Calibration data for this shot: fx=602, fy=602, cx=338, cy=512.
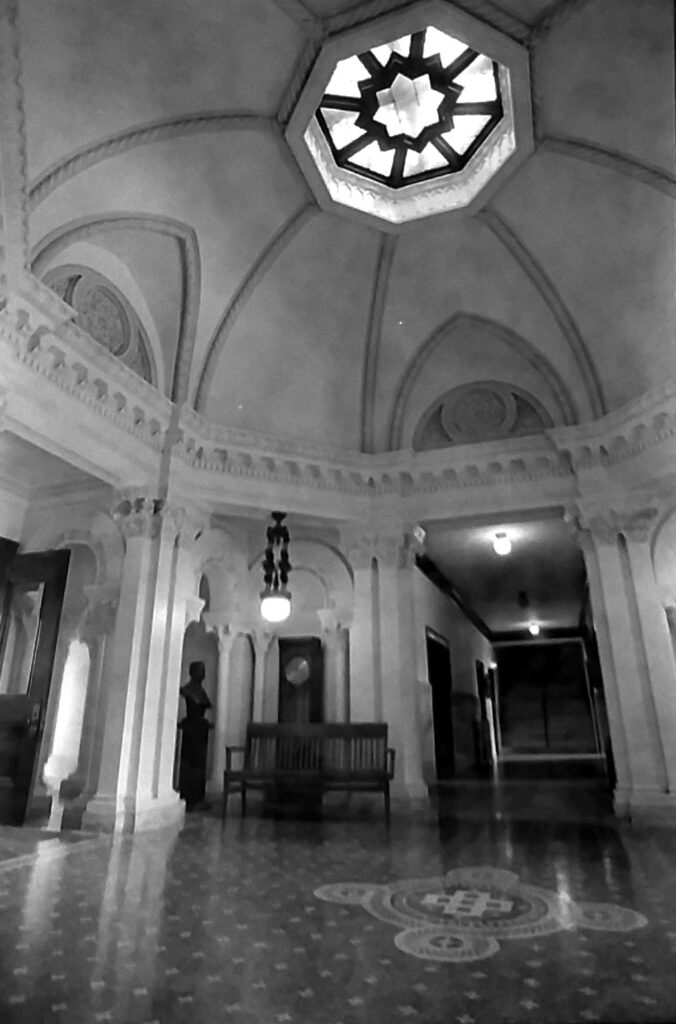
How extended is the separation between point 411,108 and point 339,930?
30.5 ft

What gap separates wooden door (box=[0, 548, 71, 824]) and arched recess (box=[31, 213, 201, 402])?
3.34m

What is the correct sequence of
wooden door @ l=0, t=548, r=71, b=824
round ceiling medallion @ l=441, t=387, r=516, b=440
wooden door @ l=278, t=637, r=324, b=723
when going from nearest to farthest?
1. wooden door @ l=0, t=548, r=71, b=824
2. round ceiling medallion @ l=441, t=387, r=516, b=440
3. wooden door @ l=278, t=637, r=324, b=723

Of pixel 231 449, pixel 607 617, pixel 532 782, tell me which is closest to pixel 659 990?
pixel 607 617

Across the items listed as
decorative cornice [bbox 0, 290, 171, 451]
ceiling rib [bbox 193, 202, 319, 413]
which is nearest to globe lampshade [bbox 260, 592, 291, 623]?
decorative cornice [bbox 0, 290, 171, 451]

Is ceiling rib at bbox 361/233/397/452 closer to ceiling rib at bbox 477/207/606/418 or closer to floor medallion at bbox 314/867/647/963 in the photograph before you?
ceiling rib at bbox 477/207/606/418

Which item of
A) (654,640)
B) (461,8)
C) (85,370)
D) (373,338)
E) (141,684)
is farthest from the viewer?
(373,338)

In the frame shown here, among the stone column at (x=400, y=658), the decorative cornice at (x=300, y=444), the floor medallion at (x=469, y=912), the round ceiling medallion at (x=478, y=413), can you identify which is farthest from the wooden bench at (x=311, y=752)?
the round ceiling medallion at (x=478, y=413)

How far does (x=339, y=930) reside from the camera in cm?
369

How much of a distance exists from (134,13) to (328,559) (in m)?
8.08

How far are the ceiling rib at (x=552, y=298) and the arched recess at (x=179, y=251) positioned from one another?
4384 mm

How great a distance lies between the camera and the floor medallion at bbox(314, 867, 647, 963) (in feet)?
11.4

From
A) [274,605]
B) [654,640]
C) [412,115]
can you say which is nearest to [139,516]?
[274,605]

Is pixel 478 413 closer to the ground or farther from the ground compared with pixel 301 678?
farther from the ground

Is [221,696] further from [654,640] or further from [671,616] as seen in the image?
[671,616]
